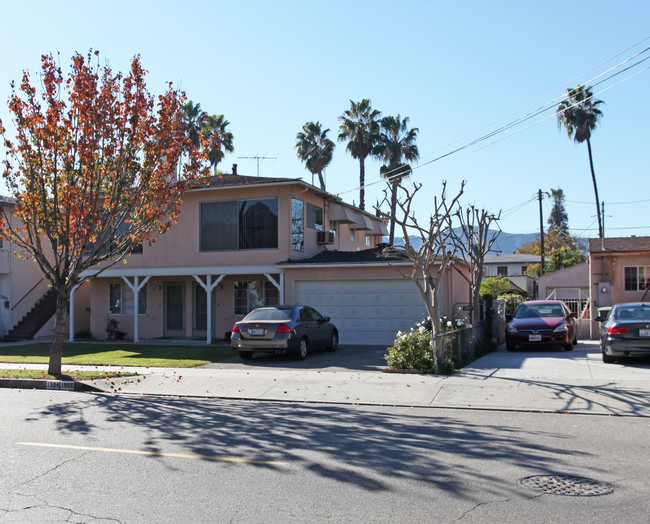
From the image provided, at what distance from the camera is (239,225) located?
2219 centimetres

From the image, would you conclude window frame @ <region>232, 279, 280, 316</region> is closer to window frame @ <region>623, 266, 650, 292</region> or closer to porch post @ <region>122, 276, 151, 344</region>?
porch post @ <region>122, 276, 151, 344</region>

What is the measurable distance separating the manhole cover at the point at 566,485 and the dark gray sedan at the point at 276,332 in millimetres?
10315

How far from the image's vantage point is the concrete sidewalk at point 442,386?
10.0 m

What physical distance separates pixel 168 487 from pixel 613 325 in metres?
11.7

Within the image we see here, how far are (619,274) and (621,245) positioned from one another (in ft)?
4.49

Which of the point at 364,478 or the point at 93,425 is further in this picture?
the point at 93,425

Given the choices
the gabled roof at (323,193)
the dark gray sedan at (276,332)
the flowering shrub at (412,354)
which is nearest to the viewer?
the flowering shrub at (412,354)

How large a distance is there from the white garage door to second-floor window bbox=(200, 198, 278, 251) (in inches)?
84.2

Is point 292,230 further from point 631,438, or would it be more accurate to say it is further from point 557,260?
point 557,260

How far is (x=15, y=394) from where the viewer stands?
1159cm

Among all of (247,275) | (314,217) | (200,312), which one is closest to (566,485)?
(247,275)

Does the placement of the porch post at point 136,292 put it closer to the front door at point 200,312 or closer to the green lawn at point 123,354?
the green lawn at point 123,354

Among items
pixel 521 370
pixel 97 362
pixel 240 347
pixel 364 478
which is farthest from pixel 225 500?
pixel 97 362

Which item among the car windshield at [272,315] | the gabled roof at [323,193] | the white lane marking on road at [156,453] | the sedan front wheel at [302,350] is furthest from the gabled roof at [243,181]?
the white lane marking on road at [156,453]
